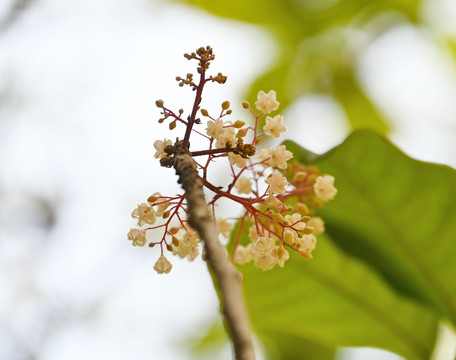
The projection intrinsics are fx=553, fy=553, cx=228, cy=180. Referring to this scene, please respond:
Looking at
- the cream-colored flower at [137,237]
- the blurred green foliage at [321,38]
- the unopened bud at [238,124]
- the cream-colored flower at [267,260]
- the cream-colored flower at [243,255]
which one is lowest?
the cream-colored flower at [267,260]

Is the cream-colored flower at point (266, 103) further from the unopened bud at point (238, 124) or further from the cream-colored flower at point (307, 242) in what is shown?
the cream-colored flower at point (307, 242)

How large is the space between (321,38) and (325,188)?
3.83ft

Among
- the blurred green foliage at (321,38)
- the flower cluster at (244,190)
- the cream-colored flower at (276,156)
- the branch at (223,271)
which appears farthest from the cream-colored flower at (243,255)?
the blurred green foliage at (321,38)

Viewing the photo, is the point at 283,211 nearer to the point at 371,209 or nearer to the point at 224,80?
the point at 224,80

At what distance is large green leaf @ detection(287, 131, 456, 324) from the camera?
3.22 ft

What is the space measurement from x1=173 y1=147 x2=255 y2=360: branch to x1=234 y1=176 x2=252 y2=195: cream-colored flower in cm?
38

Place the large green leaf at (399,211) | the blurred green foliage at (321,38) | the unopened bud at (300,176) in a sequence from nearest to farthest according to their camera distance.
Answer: the unopened bud at (300,176) < the large green leaf at (399,211) < the blurred green foliage at (321,38)

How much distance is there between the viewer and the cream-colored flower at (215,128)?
739 mm

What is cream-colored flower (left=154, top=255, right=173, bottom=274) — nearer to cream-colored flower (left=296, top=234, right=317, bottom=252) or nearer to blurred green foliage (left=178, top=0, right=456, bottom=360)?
cream-colored flower (left=296, top=234, right=317, bottom=252)

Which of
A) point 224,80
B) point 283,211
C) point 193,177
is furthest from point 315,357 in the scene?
point 193,177

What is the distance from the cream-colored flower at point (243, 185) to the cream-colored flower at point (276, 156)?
2.2 inches

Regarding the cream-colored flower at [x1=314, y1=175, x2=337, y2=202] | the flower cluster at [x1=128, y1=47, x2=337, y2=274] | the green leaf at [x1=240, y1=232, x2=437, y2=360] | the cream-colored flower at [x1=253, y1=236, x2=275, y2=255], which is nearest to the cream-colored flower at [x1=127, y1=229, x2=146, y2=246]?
the flower cluster at [x1=128, y1=47, x2=337, y2=274]

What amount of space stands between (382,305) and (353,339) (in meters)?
0.10

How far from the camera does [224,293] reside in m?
0.35
